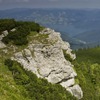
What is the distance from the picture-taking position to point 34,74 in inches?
2078

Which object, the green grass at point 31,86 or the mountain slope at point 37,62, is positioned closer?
the green grass at point 31,86

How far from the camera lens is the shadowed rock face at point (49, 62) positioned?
2215 inches

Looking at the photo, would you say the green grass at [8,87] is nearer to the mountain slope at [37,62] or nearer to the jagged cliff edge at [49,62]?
the mountain slope at [37,62]

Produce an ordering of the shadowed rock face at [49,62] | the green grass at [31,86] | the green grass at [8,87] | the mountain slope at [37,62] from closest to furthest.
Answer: the green grass at [8,87]
the green grass at [31,86]
the mountain slope at [37,62]
the shadowed rock face at [49,62]

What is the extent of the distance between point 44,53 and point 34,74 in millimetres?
9221

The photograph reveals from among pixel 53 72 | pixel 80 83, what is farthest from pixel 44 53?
pixel 80 83

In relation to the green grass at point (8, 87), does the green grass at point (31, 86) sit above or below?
below

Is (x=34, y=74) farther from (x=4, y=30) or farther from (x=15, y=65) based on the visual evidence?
(x=4, y=30)

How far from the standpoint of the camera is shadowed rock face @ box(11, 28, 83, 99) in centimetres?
5627

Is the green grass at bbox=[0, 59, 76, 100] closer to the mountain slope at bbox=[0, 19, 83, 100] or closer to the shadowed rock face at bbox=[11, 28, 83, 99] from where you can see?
the mountain slope at bbox=[0, 19, 83, 100]

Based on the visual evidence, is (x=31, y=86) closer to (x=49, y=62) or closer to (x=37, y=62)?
(x=37, y=62)

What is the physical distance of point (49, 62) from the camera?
60.5 meters

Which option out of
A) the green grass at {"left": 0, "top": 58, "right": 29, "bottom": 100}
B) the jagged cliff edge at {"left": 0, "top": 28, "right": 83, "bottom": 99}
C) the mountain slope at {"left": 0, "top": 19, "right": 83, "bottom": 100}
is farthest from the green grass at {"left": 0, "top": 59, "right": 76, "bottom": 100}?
the jagged cliff edge at {"left": 0, "top": 28, "right": 83, "bottom": 99}

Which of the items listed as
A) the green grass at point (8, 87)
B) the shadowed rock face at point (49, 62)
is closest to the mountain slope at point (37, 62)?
the shadowed rock face at point (49, 62)
